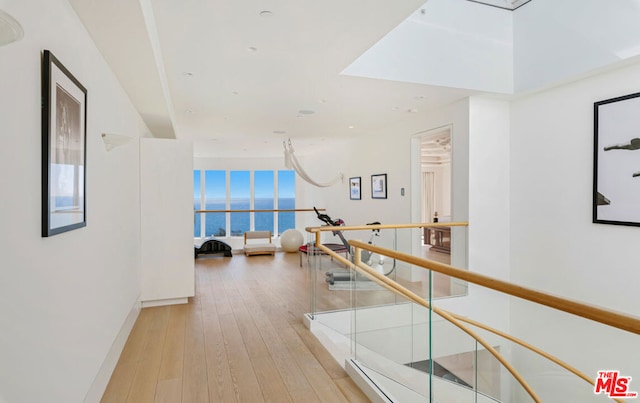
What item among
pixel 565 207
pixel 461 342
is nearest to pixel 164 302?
pixel 461 342

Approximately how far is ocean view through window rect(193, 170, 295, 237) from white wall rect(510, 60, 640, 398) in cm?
713

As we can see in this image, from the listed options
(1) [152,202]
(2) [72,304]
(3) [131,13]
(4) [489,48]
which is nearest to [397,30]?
(4) [489,48]

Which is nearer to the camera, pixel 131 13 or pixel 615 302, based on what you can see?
pixel 131 13

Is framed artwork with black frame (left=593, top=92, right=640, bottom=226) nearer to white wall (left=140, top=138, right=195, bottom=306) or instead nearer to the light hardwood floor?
the light hardwood floor

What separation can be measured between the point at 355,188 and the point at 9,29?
700cm

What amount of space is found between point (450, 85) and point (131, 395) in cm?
425

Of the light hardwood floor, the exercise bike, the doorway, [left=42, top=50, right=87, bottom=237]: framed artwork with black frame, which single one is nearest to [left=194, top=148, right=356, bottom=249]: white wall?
the doorway

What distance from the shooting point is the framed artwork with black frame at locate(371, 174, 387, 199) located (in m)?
6.46

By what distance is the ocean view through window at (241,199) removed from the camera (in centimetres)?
1023

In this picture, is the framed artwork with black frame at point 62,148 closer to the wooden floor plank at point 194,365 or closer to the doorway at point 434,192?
the wooden floor plank at point 194,365

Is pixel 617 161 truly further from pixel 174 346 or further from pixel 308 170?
pixel 308 170

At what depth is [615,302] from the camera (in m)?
3.68

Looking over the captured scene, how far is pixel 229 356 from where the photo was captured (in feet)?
9.82

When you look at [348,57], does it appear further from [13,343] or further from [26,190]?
[13,343]
